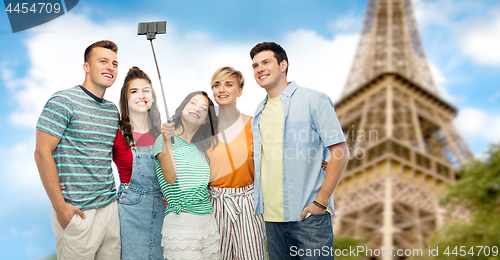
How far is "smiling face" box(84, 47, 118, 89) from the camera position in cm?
222

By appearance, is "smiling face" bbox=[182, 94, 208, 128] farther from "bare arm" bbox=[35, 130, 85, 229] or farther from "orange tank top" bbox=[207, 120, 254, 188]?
"bare arm" bbox=[35, 130, 85, 229]

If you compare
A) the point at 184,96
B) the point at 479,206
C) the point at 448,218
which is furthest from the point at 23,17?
the point at 448,218

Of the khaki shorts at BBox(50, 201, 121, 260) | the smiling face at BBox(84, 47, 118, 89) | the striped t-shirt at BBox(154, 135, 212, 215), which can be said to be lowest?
the khaki shorts at BBox(50, 201, 121, 260)

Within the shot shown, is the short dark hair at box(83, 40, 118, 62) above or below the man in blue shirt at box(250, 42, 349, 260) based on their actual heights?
above

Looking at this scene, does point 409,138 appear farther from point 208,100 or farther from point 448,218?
point 208,100

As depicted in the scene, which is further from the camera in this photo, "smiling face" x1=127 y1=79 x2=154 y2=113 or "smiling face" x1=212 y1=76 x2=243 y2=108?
"smiling face" x1=212 y1=76 x2=243 y2=108

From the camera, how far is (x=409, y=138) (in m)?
14.8

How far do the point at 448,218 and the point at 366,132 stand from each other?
4511 mm

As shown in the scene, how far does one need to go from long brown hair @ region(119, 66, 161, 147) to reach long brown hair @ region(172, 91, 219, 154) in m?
0.17

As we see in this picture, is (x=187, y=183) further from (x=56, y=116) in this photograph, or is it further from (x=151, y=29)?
(x=151, y=29)

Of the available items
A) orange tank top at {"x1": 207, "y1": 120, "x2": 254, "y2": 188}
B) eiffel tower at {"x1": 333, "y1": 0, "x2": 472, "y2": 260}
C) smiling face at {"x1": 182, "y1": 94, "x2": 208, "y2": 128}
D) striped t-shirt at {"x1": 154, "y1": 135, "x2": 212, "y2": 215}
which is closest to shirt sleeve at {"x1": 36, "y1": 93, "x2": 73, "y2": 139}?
striped t-shirt at {"x1": 154, "y1": 135, "x2": 212, "y2": 215}

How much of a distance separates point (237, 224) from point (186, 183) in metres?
0.50

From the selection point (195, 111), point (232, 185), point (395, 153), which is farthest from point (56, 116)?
point (395, 153)

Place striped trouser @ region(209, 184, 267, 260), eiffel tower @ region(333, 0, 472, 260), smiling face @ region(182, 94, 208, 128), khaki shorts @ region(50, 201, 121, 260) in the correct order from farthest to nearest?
eiffel tower @ region(333, 0, 472, 260), striped trouser @ region(209, 184, 267, 260), smiling face @ region(182, 94, 208, 128), khaki shorts @ region(50, 201, 121, 260)
